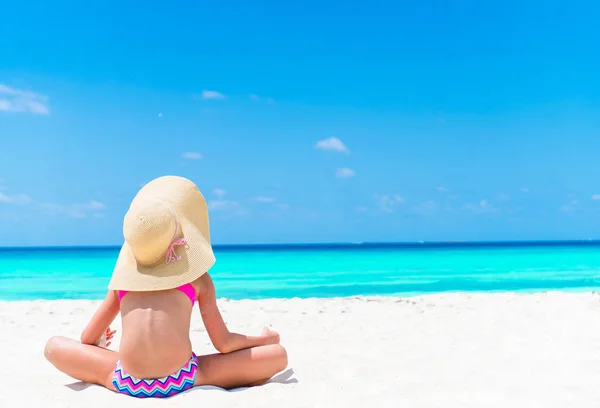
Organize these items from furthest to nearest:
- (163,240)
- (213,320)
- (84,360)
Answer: (84,360), (213,320), (163,240)

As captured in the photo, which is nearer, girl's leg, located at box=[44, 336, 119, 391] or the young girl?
the young girl

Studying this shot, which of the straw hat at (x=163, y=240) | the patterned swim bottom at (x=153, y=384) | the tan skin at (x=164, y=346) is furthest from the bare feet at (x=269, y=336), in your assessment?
the straw hat at (x=163, y=240)

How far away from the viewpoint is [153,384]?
370 cm

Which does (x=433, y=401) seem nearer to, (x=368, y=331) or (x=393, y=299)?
(x=368, y=331)

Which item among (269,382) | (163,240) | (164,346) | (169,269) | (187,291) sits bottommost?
(269,382)

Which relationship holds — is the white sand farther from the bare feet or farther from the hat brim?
the hat brim

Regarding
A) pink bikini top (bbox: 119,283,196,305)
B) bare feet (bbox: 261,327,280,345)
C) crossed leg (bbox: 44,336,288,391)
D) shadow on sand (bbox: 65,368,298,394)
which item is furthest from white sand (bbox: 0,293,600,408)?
pink bikini top (bbox: 119,283,196,305)

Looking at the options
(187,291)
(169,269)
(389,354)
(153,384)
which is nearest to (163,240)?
(169,269)

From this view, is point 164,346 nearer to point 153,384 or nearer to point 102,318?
point 153,384

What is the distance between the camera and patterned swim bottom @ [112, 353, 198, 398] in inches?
146

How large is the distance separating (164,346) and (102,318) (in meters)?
0.55

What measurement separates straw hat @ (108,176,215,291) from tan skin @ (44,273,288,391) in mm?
117

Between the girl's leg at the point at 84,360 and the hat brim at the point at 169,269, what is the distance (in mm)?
558

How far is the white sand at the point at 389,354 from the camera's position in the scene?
3814 millimetres
